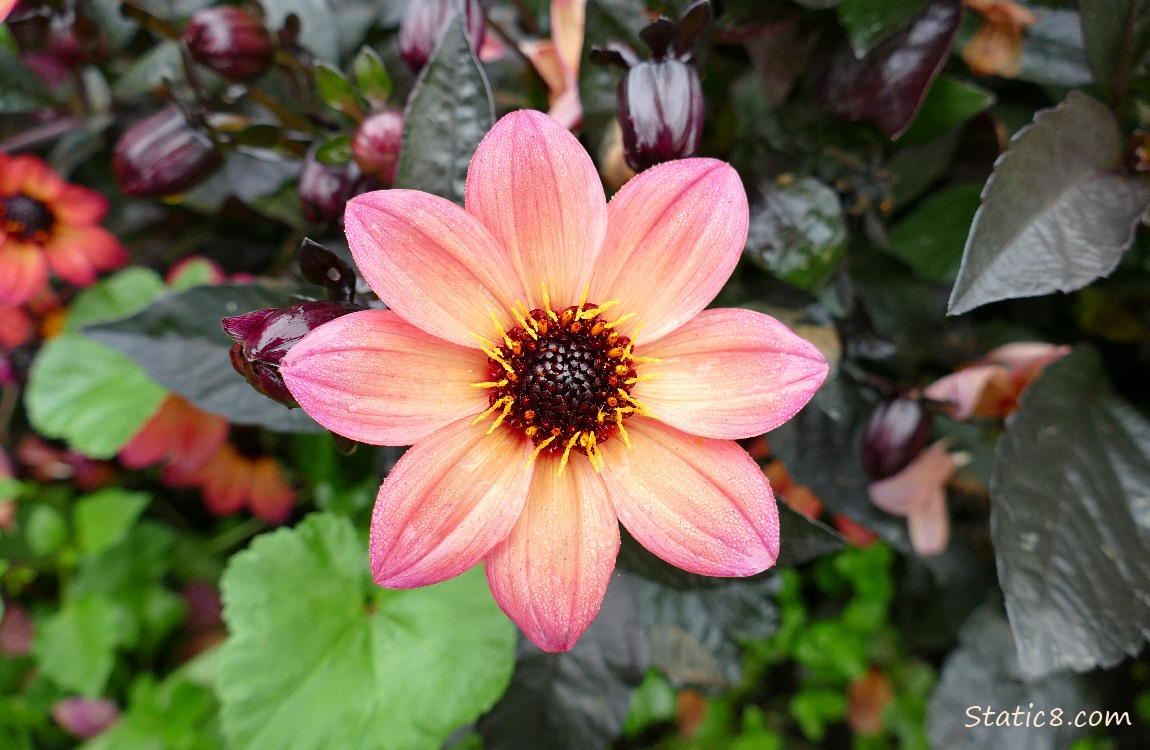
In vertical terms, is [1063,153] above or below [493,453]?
above

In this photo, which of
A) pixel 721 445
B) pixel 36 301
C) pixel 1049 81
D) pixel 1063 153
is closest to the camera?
pixel 721 445


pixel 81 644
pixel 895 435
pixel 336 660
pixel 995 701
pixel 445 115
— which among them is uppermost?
pixel 445 115

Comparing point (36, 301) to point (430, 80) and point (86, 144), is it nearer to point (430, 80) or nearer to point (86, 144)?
point (86, 144)

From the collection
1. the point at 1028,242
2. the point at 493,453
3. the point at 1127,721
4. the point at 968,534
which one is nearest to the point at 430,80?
the point at 493,453

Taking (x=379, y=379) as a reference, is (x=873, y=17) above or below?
above

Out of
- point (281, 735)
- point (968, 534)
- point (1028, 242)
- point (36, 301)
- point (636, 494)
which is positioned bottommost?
point (968, 534)

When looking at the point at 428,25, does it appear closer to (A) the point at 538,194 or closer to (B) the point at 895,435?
(A) the point at 538,194

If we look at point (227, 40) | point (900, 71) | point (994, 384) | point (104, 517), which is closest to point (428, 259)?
point (227, 40)

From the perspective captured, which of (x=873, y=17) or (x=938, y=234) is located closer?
(x=873, y=17)
